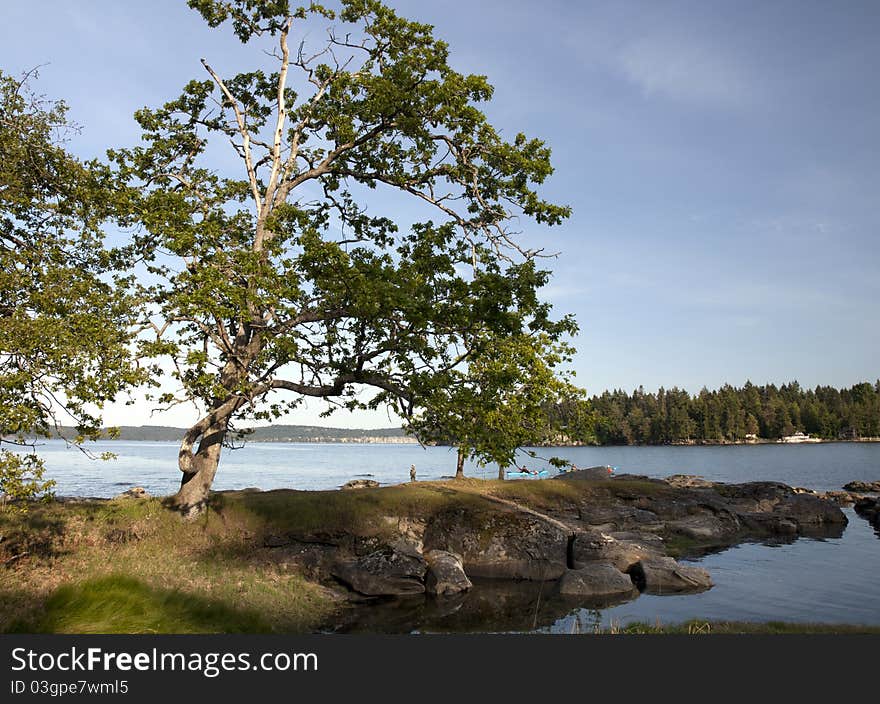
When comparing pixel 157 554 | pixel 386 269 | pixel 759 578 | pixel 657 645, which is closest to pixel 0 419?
pixel 157 554

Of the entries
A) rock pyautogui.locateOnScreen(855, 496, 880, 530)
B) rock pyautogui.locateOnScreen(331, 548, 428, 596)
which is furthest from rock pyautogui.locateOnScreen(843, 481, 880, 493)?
rock pyautogui.locateOnScreen(331, 548, 428, 596)

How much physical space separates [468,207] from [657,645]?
16.9 meters

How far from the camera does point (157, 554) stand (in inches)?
760

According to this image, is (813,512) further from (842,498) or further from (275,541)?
(275,541)

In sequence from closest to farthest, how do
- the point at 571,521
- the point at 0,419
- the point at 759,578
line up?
the point at 0,419
the point at 759,578
the point at 571,521

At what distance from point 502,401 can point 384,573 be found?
375 inches

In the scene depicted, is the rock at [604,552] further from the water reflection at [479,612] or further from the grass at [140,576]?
the grass at [140,576]

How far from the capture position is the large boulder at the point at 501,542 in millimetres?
25234

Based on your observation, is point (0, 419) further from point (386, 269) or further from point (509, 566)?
point (509, 566)

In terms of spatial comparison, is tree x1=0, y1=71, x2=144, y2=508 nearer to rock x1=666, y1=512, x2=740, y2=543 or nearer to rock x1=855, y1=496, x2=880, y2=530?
rock x1=666, y1=512, x2=740, y2=543

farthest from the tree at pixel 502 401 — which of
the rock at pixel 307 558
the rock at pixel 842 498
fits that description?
the rock at pixel 842 498

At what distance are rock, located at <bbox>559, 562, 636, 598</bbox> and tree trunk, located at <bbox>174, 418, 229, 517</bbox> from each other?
14.2m

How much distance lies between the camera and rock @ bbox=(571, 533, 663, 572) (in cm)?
2538

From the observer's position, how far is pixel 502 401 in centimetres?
1694
